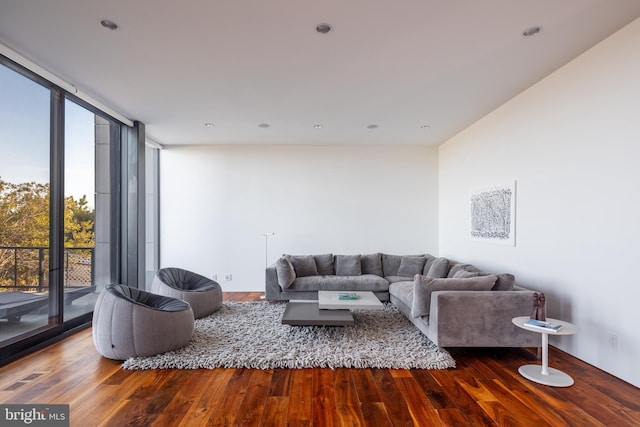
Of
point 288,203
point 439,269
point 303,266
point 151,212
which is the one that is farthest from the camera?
point 288,203

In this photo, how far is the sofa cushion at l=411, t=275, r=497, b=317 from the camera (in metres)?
3.43

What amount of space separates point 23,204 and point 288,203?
399 centimetres

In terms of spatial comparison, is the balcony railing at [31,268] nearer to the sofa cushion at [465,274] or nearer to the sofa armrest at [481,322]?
the sofa armrest at [481,322]

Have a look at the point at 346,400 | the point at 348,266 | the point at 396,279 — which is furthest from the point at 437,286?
the point at 348,266

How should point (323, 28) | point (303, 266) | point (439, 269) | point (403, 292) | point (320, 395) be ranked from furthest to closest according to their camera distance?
point (303, 266) < point (439, 269) < point (403, 292) < point (323, 28) < point (320, 395)

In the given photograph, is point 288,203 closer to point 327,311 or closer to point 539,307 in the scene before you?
point 327,311

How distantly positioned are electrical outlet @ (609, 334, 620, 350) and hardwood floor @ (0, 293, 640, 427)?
0.25 m

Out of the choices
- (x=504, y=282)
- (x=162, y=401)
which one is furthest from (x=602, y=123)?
(x=162, y=401)

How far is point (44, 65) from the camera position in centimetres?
331

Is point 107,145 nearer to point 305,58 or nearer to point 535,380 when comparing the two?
point 305,58

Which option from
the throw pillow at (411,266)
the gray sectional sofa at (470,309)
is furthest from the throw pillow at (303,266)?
the gray sectional sofa at (470,309)

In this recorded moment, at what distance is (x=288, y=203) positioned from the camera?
21.4 ft

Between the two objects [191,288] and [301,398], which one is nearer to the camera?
[301,398]

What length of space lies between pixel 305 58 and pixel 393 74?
0.96 meters
